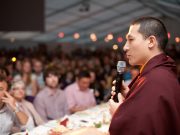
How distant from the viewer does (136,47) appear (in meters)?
1.61

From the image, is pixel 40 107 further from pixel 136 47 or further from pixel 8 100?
pixel 136 47

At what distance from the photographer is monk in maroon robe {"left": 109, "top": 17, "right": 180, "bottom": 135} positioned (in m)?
1.44

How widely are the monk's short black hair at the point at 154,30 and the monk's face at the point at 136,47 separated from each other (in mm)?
28

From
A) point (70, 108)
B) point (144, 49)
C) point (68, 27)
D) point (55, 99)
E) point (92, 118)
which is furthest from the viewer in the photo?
point (68, 27)

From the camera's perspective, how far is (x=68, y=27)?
472 inches

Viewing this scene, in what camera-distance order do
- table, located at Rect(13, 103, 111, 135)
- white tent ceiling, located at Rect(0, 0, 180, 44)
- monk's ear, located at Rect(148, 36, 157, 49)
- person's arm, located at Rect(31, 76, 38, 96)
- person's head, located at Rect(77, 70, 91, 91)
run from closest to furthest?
monk's ear, located at Rect(148, 36, 157, 49) → table, located at Rect(13, 103, 111, 135) → person's head, located at Rect(77, 70, 91, 91) → person's arm, located at Rect(31, 76, 38, 96) → white tent ceiling, located at Rect(0, 0, 180, 44)

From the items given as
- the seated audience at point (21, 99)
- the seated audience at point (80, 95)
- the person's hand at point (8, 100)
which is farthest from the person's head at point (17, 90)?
the seated audience at point (80, 95)

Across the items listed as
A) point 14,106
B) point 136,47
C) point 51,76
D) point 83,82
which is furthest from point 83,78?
point 136,47

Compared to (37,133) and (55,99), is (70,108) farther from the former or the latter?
(37,133)

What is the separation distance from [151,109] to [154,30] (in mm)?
461

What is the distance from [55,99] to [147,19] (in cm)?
247

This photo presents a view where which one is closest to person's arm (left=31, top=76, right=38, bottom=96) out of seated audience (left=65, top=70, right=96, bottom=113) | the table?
seated audience (left=65, top=70, right=96, bottom=113)

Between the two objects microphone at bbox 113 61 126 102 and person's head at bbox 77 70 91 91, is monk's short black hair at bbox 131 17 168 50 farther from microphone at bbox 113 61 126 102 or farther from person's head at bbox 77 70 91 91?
person's head at bbox 77 70 91 91

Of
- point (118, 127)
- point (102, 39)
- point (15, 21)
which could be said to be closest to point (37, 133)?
point (118, 127)
